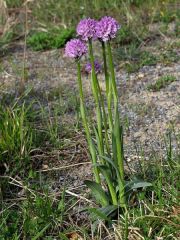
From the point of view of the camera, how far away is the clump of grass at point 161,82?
3.91 metres

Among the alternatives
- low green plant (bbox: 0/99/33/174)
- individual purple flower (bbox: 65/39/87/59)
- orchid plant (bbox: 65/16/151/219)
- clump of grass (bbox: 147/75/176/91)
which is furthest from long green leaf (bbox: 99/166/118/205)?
clump of grass (bbox: 147/75/176/91)

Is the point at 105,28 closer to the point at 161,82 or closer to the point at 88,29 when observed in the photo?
the point at 88,29

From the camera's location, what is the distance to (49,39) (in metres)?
4.96

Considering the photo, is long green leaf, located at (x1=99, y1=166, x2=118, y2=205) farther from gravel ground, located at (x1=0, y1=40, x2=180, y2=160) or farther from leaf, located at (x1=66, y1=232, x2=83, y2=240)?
gravel ground, located at (x1=0, y1=40, x2=180, y2=160)

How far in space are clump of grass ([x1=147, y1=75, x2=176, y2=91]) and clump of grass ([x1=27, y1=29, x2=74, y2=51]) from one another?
124cm

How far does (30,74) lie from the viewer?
176 inches

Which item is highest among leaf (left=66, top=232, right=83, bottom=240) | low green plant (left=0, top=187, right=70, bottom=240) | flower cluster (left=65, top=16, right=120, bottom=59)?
flower cluster (left=65, top=16, right=120, bottom=59)

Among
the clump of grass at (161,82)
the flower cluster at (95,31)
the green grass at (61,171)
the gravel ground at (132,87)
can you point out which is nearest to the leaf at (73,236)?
the green grass at (61,171)

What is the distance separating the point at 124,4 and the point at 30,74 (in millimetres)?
1225

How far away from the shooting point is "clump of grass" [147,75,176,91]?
391cm

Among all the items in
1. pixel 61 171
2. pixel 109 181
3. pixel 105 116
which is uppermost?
pixel 105 116

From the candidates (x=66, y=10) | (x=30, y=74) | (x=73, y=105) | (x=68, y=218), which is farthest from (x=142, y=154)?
(x=66, y=10)

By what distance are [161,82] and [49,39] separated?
1.43 metres

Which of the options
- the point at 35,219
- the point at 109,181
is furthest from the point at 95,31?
the point at 35,219
